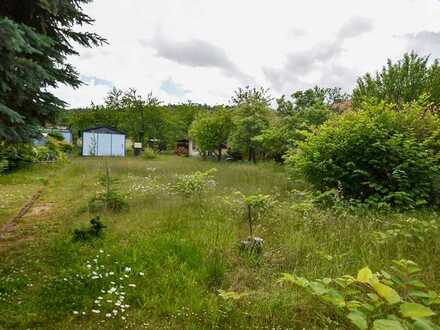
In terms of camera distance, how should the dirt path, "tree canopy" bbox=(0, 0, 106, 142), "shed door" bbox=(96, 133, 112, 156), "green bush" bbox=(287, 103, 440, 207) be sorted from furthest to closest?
"shed door" bbox=(96, 133, 112, 156)
"green bush" bbox=(287, 103, 440, 207)
the dirt path
"tree canopy" bbox=(0, 0, 106, 142)

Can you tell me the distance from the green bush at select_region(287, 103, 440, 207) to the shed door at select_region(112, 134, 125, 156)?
37378 mm

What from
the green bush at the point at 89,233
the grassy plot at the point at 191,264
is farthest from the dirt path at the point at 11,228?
the green bush at the point at 89,233

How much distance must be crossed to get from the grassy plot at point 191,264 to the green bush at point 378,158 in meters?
1.01

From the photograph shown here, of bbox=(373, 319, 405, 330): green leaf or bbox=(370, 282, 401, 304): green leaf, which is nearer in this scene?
bbox=(373, 319, 405, 330): green leaf

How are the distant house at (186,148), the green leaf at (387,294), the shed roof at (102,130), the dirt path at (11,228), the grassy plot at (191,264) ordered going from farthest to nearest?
the distant house at (186,148) < the shed roof at (102,130) < the dirt path at (11,228) < the grassy plot at (191,264) < the green leaf at (387,294)

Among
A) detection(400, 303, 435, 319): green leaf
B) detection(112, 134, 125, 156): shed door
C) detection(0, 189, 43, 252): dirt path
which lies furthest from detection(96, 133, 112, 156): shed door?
detection(400, 303, 435, 319): green leaf

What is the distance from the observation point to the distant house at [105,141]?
3812cm

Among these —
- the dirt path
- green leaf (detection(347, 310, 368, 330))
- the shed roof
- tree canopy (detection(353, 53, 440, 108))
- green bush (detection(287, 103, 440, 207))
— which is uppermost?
tree canopy (detection(353, 53, 440, 108))

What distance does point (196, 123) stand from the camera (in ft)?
97.1

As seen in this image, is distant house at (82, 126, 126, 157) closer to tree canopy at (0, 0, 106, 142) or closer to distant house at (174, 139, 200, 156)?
Answer: distant house at (174, 139, 200, 156)

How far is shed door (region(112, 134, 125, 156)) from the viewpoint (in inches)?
1636

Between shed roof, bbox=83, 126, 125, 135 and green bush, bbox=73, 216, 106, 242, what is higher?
shed roof, bbox=83, 126, 125, 135

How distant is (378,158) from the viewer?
7.07 m

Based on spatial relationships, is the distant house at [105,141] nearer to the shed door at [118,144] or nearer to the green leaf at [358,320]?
the shed door at [118,144]
